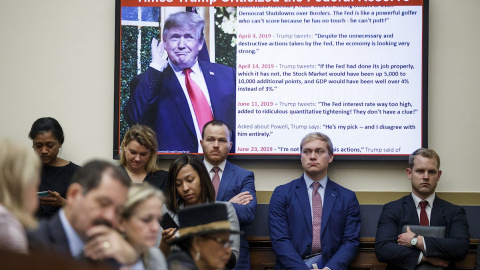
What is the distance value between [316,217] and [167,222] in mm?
1169

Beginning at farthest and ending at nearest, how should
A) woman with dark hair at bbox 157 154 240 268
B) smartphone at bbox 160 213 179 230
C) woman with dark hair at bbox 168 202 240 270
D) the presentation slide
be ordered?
the presentation slide, woman with dark hair at bbox 157 154 240 268, smartphone at bbox 160 213 179 230, woman with dark hair at bbox 168 202 240 270

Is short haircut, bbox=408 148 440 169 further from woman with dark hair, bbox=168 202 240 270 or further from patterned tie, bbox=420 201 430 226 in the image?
woman with dark hair, bbox=168 202 240 270

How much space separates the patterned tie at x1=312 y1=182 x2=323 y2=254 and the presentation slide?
0.44 m

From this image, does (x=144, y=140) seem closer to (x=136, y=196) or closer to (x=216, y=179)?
(x=216, y=179)

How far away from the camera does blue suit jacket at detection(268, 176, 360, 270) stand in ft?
15.3

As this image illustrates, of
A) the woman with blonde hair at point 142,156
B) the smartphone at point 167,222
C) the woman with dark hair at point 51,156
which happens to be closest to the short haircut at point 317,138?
the woman with blonde hair at point 142,156

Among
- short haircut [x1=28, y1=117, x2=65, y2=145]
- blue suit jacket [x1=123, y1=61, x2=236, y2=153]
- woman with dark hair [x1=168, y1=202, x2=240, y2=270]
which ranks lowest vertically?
woman with dark hair [x1=168, y1=202, x2=240, y2=270]

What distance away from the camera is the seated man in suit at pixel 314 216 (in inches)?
184

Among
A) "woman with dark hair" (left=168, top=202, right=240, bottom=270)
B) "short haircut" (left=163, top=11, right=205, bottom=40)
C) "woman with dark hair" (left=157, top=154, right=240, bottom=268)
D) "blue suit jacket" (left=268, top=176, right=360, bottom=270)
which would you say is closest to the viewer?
"woman with dark hair" (left=168, top=202, right=240, bottom=270)

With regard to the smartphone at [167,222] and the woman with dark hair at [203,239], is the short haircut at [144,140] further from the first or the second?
the woman with dark hair at [203,239]

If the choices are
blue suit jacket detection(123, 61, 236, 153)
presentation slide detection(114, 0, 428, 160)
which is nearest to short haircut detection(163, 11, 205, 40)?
presentation slide detection(114, 0, 428, 160)

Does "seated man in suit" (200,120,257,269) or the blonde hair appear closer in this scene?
the blonde hair

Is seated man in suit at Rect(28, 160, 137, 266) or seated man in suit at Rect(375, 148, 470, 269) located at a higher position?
seated man in suit at Rect(28, 160, 137, 266)

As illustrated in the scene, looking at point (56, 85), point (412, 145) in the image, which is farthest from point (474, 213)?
point (56, 85)
